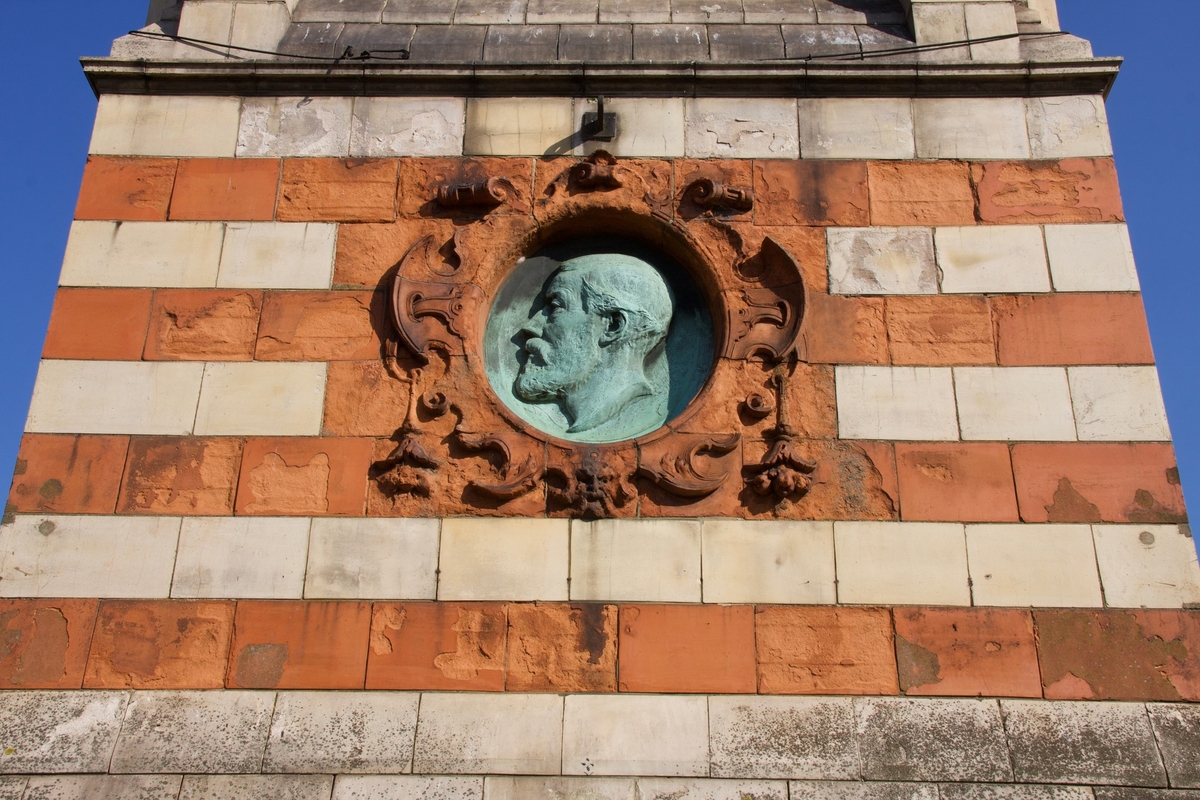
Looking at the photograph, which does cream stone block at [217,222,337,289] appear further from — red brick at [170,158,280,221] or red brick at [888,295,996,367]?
red brick at [888,295,996,367]

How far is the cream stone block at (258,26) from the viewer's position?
8.36m

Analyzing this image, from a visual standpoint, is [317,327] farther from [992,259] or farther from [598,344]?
[992,259]

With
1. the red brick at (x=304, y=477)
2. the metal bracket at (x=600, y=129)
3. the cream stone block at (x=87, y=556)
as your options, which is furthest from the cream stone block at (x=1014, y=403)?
the cream stone block at (x=87, y=556)

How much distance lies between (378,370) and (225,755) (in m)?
2.44

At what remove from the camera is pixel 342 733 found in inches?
243

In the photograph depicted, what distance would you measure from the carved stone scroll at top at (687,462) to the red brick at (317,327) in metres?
1.92

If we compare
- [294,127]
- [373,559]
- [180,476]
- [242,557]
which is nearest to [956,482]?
[373,559]

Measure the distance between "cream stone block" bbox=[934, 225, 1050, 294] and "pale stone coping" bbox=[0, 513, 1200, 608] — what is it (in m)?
1.63

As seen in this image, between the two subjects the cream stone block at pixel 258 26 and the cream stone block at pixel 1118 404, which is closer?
the cream stone block at pixel 1118 404

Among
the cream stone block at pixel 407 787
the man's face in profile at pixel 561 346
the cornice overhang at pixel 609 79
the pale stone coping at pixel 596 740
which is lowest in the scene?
the cream stone block at pixel 407 787

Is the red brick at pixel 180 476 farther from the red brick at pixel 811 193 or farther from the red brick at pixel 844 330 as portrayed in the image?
the red brick at pixel 811 193

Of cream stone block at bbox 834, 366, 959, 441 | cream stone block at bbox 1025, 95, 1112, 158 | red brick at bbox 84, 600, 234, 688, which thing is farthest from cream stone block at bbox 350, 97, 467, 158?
cream stone block at bbox 1025, 95, 1112, 158

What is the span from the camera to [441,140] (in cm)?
790

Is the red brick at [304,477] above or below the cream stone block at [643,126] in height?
below
